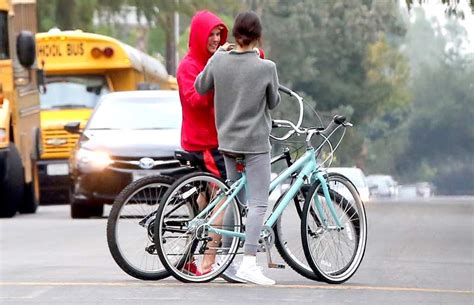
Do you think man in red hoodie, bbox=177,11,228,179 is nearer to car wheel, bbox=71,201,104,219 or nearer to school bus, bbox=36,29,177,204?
car wheel, bbox=71,201,104,219

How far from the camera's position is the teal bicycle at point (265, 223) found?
35.7 feet

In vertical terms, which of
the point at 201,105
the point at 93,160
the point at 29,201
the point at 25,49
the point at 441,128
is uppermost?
the point at 201,105

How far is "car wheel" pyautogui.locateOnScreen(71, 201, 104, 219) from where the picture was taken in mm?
21234

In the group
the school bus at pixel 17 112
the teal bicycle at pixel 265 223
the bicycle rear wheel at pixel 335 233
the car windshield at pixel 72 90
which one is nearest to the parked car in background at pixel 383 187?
the car windshield at pixel 72 90

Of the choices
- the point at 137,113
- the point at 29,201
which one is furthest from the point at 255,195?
the point at 29,201

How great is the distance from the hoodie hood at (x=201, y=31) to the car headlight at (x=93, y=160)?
898cm

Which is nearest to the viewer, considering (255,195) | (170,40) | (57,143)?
(255,195)

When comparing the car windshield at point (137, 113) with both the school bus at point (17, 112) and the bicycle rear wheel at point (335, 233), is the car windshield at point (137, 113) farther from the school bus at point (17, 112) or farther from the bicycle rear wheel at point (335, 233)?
the bicycle rear wheel at point (335, 233)

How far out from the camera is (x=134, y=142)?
788 inches

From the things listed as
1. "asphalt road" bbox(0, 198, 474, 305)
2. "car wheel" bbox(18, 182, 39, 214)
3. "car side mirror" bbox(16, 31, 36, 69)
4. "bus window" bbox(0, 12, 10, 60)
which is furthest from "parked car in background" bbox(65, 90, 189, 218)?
"car wheel" bbox(18, 182, 39, 214)

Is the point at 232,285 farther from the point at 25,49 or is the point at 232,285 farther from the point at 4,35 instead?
the point at 4,35

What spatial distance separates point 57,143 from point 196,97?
1689cm

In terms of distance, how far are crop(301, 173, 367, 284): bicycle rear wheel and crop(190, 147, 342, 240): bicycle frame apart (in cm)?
4

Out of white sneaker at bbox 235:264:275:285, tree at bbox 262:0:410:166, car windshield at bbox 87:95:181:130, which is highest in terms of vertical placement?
white sneaker at bbox 235:264:275:285
